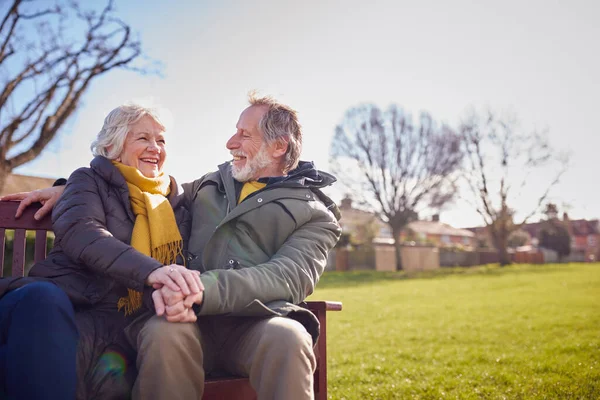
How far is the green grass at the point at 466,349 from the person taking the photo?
4.49 meters

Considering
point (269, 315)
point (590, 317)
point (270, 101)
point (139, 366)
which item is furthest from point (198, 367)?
point (590, 317)

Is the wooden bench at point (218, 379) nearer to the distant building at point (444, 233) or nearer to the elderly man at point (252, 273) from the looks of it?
the elderly man at point (252, 273)

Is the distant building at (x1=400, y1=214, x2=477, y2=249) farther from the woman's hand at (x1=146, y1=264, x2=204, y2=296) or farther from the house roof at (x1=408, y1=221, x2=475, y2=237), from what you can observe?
the woman's hand at (x1=146, y1=264, x2=204, y2=296)

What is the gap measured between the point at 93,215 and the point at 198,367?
954 mm

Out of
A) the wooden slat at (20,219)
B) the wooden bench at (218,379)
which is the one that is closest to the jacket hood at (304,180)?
the wooden bench at (218,379)

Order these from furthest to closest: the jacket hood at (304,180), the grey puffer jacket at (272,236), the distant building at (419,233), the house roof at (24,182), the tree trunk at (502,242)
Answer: the distant building at (419,233)
the tree trunk at (502,242)
the house roof at (24,182)
the jacket hood at (304,180)
the grey puffer jacket at (272,236)

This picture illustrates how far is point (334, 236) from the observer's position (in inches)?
117

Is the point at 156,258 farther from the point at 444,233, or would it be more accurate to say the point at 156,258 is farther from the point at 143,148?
the point at 444,233

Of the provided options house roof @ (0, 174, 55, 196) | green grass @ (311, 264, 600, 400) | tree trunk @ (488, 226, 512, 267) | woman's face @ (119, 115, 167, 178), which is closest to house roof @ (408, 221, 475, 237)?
tree trunk @ (488, 226, 512, 267)

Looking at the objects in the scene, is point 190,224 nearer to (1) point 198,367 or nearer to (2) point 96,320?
(2) point 96,320

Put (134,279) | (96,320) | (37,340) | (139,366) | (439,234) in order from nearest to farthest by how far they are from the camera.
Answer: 1. (37,340)
2. (139,366)
3. (134,279)
4. (96,320)
5. (439,234)

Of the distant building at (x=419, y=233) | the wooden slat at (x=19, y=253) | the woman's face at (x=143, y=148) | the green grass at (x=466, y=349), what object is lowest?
the green grass at (x=466, y=349)

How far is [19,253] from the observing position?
2.93 meters

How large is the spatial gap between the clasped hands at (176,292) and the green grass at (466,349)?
261cm
